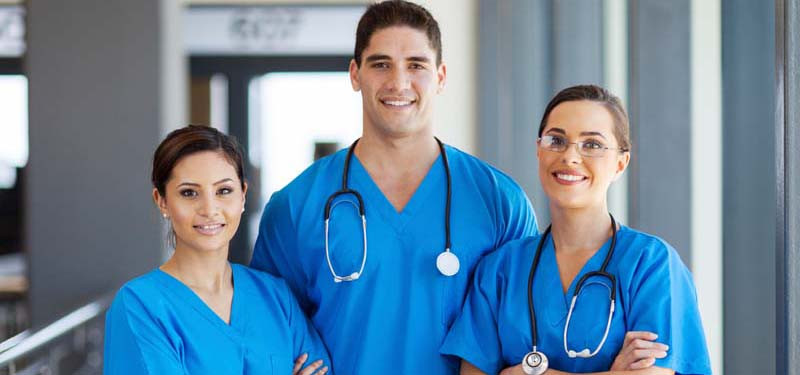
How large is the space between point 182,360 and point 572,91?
2.38 feet

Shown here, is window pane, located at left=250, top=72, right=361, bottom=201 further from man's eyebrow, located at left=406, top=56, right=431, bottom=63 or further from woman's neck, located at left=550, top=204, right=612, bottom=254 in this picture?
woman's neck, located at left=550, top=204, right=612, bottom=254

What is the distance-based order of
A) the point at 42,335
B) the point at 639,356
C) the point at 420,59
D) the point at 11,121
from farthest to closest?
the point at 11,121, the point at 42,335, the point at 420,59, the point at 639,356

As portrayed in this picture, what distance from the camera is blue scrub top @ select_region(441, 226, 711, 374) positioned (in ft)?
4.15

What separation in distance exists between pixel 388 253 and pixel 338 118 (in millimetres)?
4363

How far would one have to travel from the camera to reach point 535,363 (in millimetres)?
1306

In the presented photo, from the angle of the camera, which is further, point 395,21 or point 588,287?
point 395,21

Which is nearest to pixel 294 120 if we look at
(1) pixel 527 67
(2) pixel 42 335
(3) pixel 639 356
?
(1) pixel 527 67

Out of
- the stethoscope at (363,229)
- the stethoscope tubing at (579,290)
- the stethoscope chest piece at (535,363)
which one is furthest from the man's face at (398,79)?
the stethoscope chest piece at (535,363)

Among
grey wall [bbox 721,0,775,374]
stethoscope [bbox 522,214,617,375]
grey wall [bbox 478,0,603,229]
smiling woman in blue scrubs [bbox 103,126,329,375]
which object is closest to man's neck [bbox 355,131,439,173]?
smiling woman in blue scrubs [bbox 103,126,329,375]

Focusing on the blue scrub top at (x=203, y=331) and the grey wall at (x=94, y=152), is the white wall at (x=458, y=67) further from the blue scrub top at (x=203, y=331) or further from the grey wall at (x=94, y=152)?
the blue scrub top at (x=203, y=331)

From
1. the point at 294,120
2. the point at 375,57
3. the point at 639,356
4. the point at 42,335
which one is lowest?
the point at 42,335

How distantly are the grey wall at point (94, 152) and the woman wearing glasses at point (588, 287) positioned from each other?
1.89 m

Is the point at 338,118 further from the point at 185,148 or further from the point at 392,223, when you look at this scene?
the point at 185,148

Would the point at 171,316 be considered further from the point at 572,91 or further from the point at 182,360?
the point at 572,91
